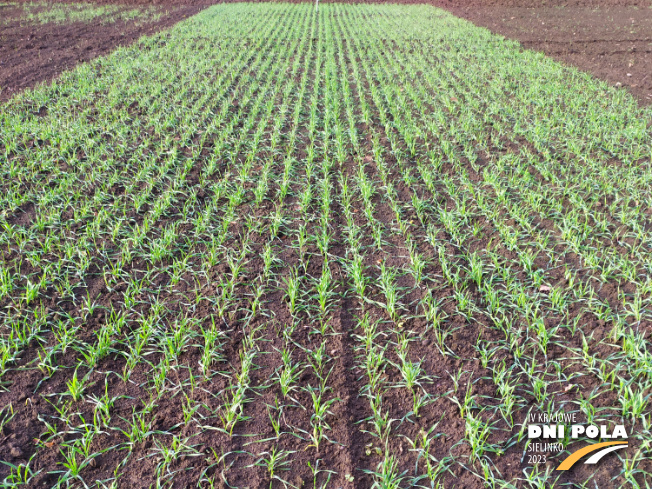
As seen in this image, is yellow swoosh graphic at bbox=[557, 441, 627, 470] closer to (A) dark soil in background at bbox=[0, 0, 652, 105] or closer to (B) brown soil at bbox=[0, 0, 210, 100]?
(A) dark soil in background at bbox=[0, 0, 652, 105]

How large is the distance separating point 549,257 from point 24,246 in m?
4.83

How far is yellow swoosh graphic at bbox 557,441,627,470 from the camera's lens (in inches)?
99.0

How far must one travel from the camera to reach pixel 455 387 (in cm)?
296

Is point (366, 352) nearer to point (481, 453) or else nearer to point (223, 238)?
point (481, 453)

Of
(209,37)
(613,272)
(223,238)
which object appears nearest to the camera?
(613,272)

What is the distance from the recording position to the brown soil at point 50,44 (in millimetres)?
9609

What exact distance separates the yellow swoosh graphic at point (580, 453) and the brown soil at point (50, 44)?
9.74m

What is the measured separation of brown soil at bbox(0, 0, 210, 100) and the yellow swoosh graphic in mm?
9740

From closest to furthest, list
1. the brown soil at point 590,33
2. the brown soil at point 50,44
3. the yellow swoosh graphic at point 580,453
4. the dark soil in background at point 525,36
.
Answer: the yellow swoosh graphic at point 580,453
the brown soil at point 50,44
the dark soil in background at point 525,36
the brown soil at point 590,33

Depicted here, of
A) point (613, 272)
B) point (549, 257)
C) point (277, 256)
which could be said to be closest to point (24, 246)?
point (277, 256)

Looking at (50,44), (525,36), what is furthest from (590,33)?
(50,44)

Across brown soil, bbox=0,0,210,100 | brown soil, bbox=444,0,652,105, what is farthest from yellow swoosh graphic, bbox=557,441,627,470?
brown soil, bbox=0,0,210,100

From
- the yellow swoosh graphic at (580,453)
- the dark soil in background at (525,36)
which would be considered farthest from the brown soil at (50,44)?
the yellow swoosh graphic at (580,453)

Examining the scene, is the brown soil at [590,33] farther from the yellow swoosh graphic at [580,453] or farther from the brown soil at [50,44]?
the brown soil at [50,44]
